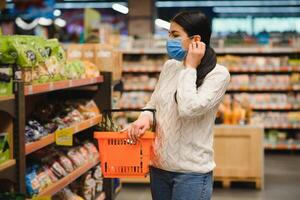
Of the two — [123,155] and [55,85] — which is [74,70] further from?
[123,155]

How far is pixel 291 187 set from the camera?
22.7ft

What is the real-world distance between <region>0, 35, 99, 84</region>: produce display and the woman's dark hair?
1.18 m

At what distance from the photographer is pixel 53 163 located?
4.27 m

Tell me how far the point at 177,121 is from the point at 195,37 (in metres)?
0.43

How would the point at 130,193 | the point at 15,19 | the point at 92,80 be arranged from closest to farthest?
the point at 92,80 → the point at 130,193 → the point at 15,19

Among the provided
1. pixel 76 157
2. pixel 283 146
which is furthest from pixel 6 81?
pixel 283 146

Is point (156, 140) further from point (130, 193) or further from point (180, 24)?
point (130, 193)

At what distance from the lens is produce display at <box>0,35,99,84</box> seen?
322cm

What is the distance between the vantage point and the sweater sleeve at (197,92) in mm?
2416

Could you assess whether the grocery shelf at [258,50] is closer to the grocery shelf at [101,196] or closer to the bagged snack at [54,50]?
the grocery shelf at [101,196]

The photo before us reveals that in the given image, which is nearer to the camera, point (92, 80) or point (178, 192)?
point (178, 192)

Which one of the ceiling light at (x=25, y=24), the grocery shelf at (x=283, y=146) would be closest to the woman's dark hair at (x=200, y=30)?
the grocery shelf at (x=283, y=146)

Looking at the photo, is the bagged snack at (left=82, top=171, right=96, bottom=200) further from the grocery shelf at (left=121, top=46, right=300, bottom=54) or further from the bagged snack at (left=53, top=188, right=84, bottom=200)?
the grocery shelf at (left=121, top=46, right=300, bottom=54)

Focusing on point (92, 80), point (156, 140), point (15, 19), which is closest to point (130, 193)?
point (92, 80)
